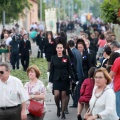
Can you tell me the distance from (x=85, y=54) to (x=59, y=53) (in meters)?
1.44

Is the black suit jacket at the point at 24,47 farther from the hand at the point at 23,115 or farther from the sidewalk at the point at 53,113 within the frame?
the hand at the point at 23,115

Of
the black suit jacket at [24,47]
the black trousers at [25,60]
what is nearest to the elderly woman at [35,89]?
the black suit jacket at [24,47]

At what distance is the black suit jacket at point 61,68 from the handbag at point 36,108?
3.37 metres

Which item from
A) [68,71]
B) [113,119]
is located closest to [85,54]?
[68,71]

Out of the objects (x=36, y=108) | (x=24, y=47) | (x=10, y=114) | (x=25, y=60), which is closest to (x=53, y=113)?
(x=36, y=108)

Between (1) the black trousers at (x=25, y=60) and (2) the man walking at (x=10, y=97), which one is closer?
(2) the man walking at (x=10, y=97)

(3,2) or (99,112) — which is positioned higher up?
(3,2)

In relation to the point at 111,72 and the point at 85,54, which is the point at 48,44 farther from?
the point at 111,72

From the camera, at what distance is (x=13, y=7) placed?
36219 millimetres

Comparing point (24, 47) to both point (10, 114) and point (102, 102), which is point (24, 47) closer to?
point (10, 114)

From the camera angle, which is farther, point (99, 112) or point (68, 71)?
point (68, 71)

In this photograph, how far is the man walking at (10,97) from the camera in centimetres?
1066

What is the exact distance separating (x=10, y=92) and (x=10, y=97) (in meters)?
0.09

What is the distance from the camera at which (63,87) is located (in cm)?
1488
